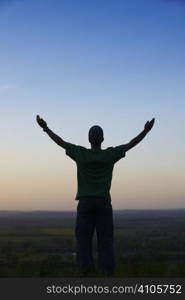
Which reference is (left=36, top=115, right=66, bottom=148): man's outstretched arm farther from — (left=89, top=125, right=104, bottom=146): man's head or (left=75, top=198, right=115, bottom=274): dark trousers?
(left=75, top=198, right=115, bottom=274): dark trousers

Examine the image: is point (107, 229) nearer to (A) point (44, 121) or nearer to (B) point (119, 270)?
(B) point (119, 270)

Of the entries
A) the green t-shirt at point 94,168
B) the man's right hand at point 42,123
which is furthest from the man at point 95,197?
the man's right hand at point 42,123

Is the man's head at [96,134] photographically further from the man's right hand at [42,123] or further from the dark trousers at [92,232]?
the dark trousers at [92,232]

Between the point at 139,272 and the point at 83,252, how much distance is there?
31.0 inches

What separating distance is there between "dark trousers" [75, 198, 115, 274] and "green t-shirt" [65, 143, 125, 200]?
0.41ft

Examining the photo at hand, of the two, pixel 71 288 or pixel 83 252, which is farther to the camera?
pixel 83 252

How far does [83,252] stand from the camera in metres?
7.66

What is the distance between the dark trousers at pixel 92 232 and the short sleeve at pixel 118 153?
0.54 metres

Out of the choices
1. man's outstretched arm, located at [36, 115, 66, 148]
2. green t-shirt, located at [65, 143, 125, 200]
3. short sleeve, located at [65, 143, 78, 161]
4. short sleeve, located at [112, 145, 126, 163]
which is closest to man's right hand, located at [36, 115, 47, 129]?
man's outstretched arm, located at [36, 115, 66, 148]

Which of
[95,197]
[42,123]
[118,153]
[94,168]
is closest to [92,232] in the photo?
[95,197]

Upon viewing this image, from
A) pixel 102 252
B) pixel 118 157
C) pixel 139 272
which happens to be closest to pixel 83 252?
pixel 102 252

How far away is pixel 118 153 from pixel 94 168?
1.15ft

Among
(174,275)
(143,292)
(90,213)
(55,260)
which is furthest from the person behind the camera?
(55,260)

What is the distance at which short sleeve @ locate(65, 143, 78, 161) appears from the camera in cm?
765
